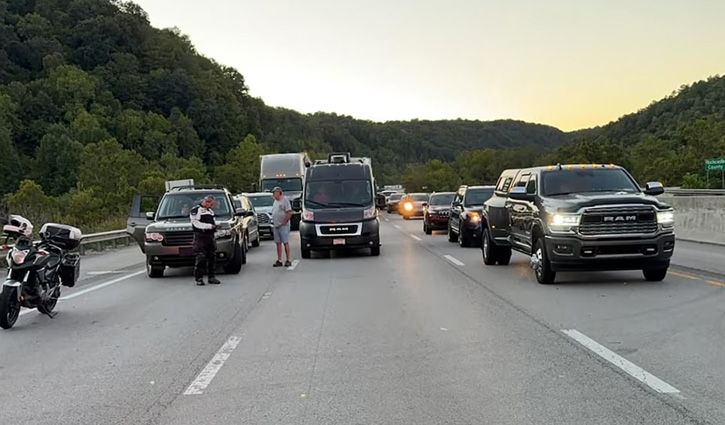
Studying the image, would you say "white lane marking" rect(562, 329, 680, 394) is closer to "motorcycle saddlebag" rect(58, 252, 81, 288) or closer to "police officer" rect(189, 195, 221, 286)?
"motorcycle saddlebag" rect(58, 252, 81, 288)

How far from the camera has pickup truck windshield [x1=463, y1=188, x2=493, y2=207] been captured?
21.7 m

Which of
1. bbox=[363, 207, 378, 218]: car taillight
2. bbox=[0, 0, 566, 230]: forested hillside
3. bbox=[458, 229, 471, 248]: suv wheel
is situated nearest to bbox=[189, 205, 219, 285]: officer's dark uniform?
bbox=[363, 207, 378, 218]: car taillight

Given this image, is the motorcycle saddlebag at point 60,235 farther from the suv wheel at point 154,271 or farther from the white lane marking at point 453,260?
the white lane marking at point 453,260

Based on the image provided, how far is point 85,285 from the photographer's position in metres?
14.0

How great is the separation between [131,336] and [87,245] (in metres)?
16.8

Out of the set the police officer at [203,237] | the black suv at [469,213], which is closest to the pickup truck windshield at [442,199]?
the black suv at [469,213]

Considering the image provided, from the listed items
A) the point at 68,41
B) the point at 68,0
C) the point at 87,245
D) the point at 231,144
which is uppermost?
the point at 68,0

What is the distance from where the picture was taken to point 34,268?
9.38 m

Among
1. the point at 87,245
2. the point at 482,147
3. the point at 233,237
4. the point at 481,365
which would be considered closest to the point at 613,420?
the point at 481,365

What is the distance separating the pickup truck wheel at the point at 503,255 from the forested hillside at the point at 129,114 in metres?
50.8

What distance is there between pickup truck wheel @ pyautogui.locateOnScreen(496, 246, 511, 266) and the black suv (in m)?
5.06

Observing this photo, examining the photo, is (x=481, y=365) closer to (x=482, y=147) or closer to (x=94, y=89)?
(x=94, y=89)

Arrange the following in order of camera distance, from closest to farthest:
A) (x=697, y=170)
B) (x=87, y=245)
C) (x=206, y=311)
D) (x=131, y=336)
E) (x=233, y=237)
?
(x=131, y=336) < (x=206, y=311) < (x=233, y=237) < (x=87, y=245) < (x=697, y=170)

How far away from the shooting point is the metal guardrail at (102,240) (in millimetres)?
22703
